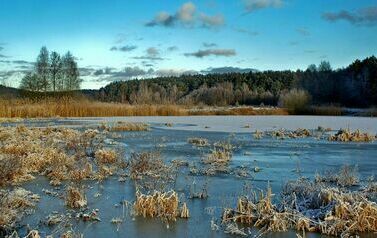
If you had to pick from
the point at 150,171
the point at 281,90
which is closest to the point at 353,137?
the point at 150,171

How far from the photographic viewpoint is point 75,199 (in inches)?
259

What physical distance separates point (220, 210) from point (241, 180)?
2200 millimetres

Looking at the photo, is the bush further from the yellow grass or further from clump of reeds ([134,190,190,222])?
clump of reeds ([134,190,190,222])

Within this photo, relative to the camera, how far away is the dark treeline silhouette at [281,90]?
57031 millimetres

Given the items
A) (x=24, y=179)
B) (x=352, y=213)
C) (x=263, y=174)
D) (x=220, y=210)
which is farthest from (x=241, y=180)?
(x=24, y=179)

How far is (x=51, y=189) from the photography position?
7.68 meters

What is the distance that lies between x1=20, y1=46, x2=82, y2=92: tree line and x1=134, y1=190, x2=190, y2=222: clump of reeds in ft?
143

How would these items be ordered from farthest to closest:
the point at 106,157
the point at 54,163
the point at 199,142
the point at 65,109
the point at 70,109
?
the point at 70,109 → the point at 65,109 → the point at 199,142 → the point at 106,157 → the point at 54,163

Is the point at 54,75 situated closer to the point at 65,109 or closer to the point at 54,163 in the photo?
the point at 65,109

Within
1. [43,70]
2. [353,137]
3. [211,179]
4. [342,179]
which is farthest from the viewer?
[43,70]

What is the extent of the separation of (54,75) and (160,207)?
44.6 metres

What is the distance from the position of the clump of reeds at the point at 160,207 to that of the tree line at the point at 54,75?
4360 cm

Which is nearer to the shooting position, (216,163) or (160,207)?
(160,207)

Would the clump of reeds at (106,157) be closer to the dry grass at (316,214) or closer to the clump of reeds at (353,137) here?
the dry grass at (316,214)
